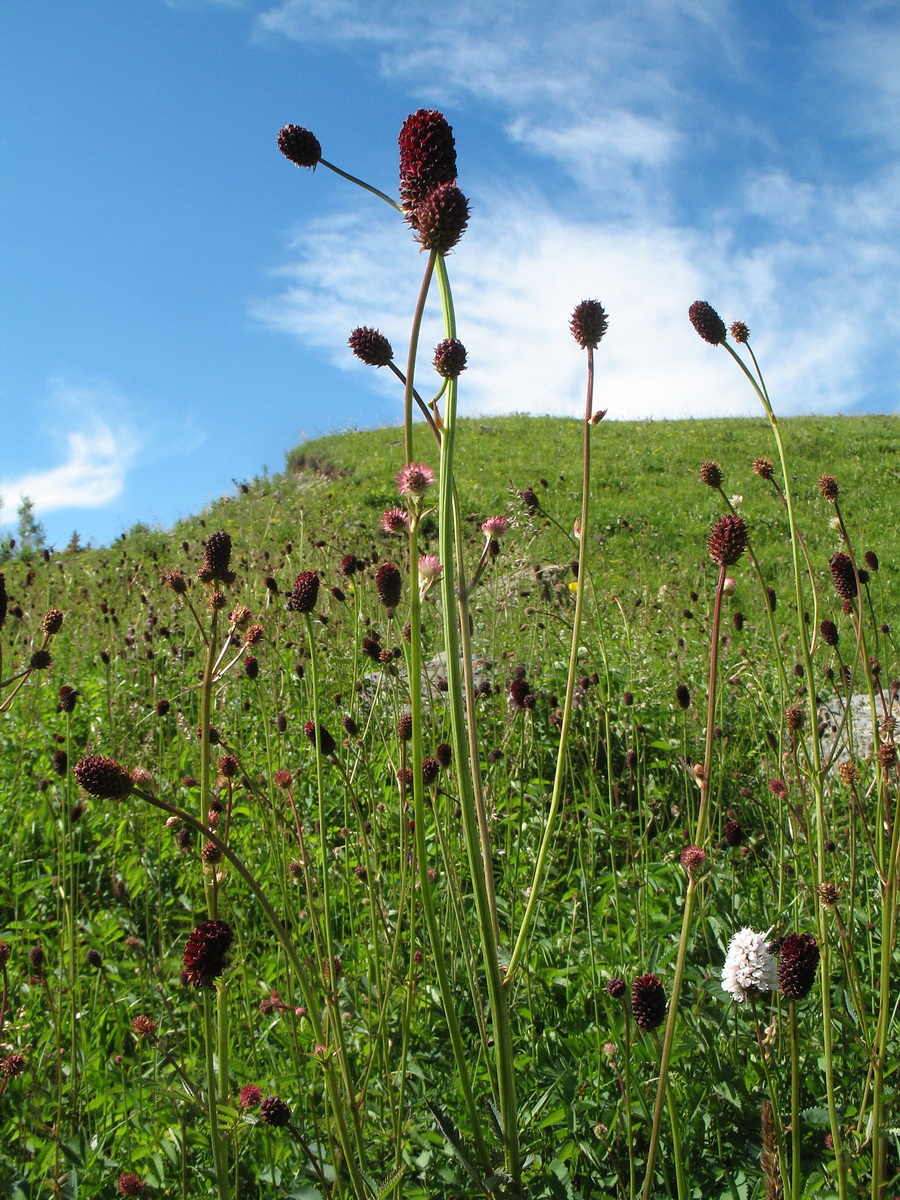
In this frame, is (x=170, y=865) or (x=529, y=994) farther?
(x=170, y=865)

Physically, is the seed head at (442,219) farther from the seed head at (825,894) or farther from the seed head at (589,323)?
the seed head at (825,894)

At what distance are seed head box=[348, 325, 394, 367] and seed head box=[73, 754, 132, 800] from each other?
0.59 m

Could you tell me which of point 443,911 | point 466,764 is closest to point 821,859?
point 466,764

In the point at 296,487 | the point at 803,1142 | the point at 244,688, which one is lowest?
the point at 803,1142

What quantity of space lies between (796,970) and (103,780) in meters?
0.76

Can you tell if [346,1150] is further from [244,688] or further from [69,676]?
[69,676]

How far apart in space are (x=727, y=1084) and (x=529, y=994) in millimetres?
414

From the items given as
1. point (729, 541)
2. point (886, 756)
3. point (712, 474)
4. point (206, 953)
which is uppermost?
point (712, 474)

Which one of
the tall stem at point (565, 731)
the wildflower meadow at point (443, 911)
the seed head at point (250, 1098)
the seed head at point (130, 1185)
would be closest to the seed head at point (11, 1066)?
the wildflower meadow at point (443, 911)

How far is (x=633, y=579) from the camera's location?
297 inches

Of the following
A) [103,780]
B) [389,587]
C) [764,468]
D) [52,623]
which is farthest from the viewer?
[764,468]

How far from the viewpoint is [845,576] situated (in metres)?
1.46

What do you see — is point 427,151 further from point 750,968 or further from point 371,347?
point 750,968

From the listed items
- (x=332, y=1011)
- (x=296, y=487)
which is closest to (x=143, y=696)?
(x=332, y=1011)
